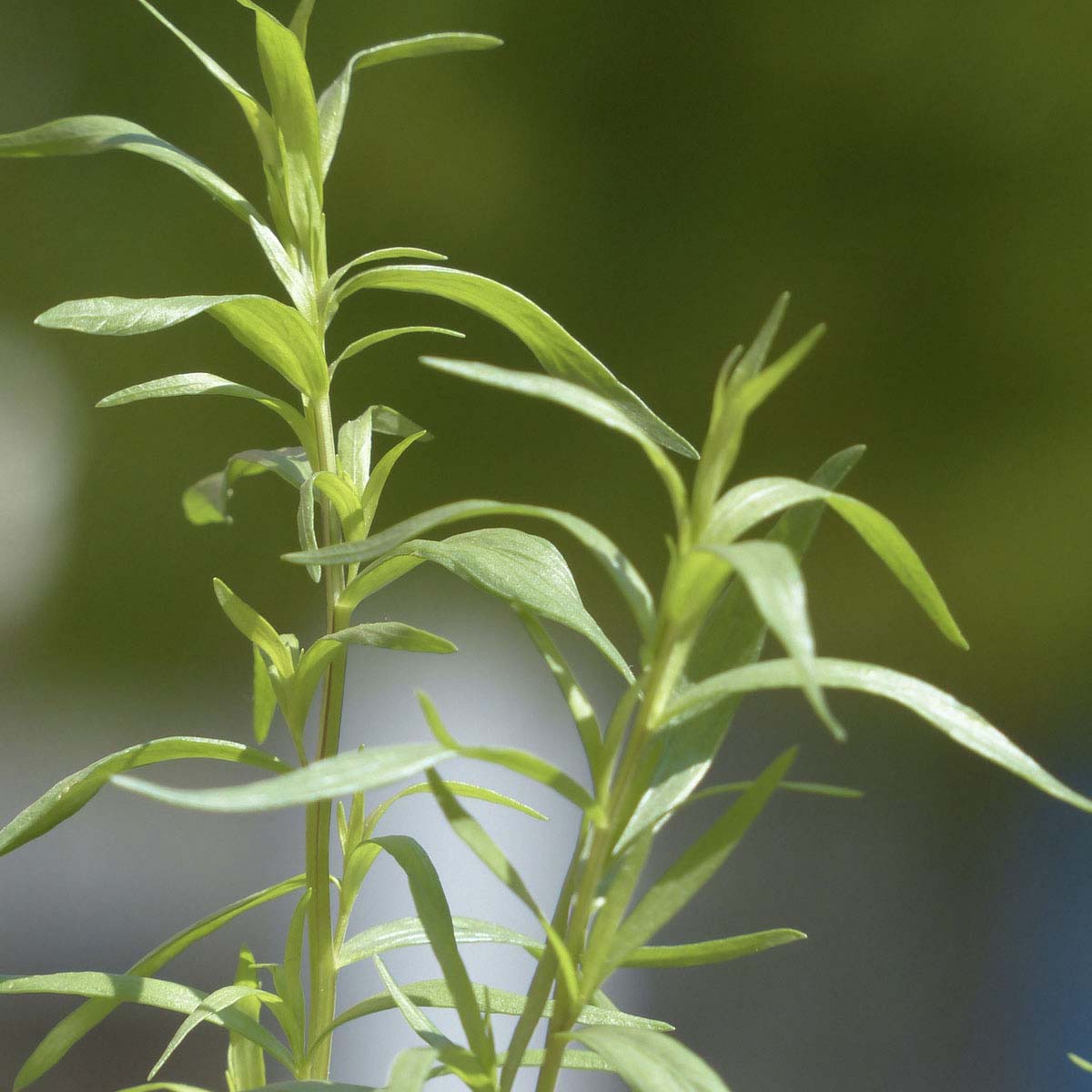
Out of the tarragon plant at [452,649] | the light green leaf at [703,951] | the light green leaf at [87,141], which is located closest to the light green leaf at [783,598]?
the tarragon plant at [452,649]

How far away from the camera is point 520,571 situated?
1.00 feet

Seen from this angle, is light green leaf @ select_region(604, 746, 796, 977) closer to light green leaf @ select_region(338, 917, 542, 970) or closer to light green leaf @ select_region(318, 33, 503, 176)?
light green leaf @ select_region(338, 917, 542, 970)

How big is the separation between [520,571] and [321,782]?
0.37 ft

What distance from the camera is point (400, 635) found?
1.03 feet

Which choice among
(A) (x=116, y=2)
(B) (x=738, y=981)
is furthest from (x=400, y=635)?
(A) (x=116, y=2)

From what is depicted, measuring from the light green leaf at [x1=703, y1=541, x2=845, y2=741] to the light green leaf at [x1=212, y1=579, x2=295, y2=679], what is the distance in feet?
0.58

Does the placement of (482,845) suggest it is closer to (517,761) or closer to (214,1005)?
(517,761)

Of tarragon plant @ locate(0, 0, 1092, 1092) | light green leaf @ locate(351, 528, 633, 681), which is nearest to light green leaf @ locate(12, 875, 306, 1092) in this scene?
tarragon plant @ locate(0, 0, 1092, 1092)

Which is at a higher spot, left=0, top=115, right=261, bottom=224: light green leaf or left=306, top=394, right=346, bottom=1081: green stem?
left=0, top=115, right=261, bottom=224: light green leaf

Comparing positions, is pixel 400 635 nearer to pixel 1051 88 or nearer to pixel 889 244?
pixel 889 244

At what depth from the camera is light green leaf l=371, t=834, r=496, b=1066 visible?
10.3 inches

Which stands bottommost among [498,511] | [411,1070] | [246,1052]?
[246,1052]

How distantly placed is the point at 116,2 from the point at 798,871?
149cm

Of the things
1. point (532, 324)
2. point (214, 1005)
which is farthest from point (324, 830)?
point (532, 324)
